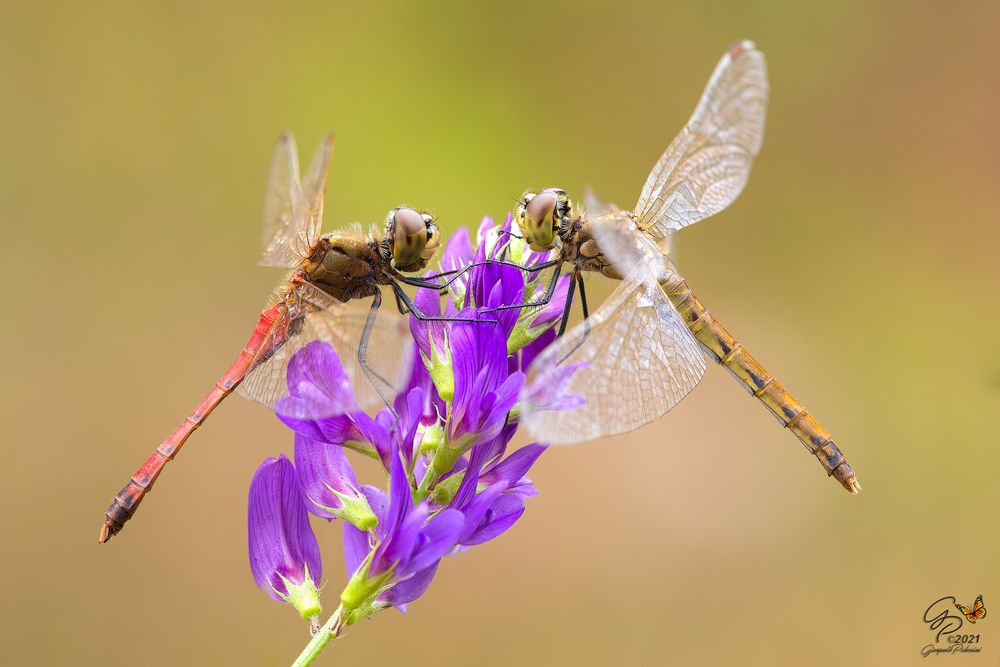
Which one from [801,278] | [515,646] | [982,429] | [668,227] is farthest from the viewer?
[801,278]

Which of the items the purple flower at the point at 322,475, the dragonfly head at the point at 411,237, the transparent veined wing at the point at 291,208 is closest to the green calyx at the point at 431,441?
the purple flower at the point at 322,475

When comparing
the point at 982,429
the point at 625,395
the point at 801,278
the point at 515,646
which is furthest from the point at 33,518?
the point at 982,429

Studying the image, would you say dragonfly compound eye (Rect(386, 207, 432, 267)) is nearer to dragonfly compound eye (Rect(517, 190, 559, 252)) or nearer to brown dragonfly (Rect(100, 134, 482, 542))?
brown dragonfly (Rect(100, 134, 482, 542))

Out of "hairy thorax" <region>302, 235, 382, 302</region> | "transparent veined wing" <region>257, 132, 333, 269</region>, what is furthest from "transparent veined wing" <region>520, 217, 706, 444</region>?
"transparent veined wing" <region>257, 132, 333, 269</region>

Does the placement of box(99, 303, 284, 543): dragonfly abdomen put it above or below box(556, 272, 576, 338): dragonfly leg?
below

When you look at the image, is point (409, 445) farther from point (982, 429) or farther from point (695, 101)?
point (695, 101)
